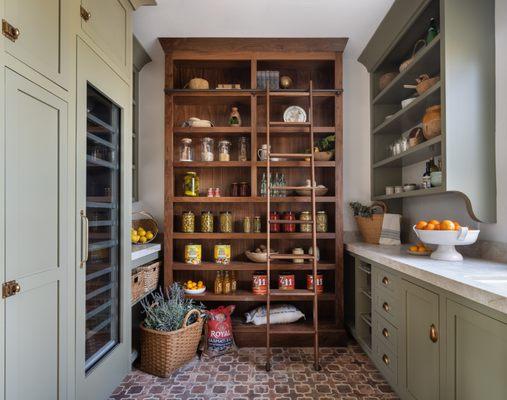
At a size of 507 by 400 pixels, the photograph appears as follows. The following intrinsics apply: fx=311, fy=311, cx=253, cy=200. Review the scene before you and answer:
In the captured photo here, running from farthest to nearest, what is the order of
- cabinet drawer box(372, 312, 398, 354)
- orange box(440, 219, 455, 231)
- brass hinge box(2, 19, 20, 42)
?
cabinet drawer box(372, 312, 398, 354), orange box(440, 219, 455, 231), brass hinge box(2, 19, 20, 42)

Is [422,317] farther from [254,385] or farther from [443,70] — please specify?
[443,70]

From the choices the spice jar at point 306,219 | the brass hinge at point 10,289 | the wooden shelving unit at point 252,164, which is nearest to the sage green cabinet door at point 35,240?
the brass hinge at point 10,289

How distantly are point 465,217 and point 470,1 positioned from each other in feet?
4.42

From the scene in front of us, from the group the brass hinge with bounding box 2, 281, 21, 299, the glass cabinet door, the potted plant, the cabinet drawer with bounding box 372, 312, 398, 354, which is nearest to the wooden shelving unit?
the potted plant

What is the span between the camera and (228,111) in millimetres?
3074

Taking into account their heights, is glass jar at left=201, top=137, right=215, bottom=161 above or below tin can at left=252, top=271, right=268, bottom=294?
above

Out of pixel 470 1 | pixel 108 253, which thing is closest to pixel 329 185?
pixel 470 1

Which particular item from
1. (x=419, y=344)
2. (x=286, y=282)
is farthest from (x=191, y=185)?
(x=419, y=344)

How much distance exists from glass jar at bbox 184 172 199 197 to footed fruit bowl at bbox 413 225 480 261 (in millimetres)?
1843

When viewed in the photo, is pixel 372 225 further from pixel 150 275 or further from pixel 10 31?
pixel 10 31

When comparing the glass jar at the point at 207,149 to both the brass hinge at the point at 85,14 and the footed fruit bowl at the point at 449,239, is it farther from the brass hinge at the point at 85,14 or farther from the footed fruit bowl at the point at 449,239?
the footed fruit bowl at the point at 449,239

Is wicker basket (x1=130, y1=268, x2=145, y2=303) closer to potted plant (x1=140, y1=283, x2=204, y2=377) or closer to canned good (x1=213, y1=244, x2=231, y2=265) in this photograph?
potted plant (x1=140, y1=283, x2=204, y2=377)

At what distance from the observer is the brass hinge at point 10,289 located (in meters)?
1.13

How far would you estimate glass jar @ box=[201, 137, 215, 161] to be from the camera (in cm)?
286
